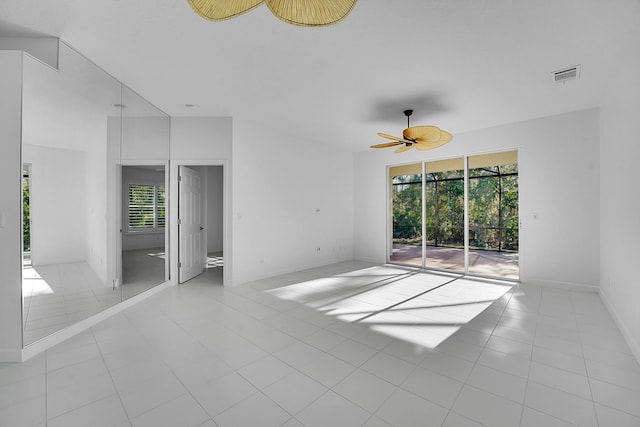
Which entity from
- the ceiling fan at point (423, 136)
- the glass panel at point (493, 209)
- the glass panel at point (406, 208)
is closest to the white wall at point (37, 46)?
the ceiling fan at point (423, 136)

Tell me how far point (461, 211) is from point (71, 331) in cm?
630

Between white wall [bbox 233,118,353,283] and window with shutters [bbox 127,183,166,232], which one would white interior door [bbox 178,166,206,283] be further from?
window with shutters [bbox 127,183,166,232]

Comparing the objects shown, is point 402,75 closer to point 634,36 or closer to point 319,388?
point 634,36

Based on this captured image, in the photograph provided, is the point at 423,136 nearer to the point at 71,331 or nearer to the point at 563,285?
the point at 563,285

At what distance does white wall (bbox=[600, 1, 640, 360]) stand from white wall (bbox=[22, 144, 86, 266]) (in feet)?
16.4

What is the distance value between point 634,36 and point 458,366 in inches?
128

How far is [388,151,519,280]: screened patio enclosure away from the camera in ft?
17.6

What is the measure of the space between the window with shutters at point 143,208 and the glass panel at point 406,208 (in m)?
6.15

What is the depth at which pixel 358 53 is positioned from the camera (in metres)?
2.78

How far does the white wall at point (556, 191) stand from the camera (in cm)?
422

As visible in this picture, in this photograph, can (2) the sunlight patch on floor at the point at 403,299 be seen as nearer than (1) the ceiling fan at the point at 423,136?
Yes

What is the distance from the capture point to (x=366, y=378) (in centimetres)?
209

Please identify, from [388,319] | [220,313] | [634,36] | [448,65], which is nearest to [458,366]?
[388,319]

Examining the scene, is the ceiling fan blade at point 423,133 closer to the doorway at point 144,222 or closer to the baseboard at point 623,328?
the baseboard at point 623,328
